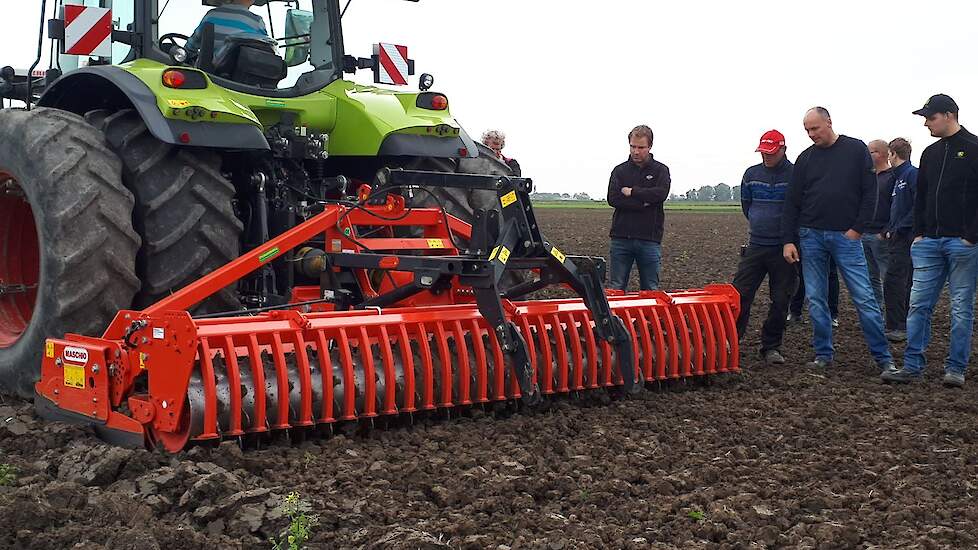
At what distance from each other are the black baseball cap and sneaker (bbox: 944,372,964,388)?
1.54 meters

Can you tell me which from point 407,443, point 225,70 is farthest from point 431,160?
point 407,443

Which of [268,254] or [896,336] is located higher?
[268,254]

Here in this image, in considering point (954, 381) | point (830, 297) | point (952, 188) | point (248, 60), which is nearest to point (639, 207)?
point (830, 297)

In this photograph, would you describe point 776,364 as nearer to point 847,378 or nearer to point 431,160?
point 847,378

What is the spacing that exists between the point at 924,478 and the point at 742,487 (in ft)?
2.41

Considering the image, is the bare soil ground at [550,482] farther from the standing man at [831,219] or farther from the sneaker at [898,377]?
the standing man at [831,219]

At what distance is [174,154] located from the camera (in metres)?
4.71

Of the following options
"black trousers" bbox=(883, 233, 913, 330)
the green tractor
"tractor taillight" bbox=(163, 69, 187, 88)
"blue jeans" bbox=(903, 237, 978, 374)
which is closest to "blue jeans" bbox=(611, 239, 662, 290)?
the green tractor

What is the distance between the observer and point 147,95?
4.61 meters

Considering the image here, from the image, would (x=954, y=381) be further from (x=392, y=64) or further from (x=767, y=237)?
(x=392, y=64)

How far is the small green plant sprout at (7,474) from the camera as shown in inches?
139

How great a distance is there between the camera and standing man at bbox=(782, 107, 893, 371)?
6297 millimetres

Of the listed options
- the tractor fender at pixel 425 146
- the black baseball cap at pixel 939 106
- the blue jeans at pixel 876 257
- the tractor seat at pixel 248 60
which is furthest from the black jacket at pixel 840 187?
the tractor seat at pixel 248 60

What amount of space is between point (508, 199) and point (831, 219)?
2.62 metres
